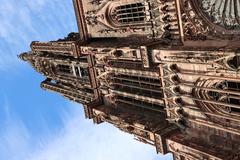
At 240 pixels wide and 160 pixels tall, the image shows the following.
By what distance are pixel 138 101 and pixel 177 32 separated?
911 cm

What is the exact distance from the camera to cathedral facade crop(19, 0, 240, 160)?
30.4m

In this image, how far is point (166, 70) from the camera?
114 ft

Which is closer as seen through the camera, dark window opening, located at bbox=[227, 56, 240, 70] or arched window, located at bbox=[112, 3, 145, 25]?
dark window opening, located at bbox=[227, 56, 240, 70]

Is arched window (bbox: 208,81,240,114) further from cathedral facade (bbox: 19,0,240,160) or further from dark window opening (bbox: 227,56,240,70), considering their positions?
dark window opening (bbox: 227,56,240,70)

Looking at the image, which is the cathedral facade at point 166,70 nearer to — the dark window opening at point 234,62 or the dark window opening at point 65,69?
the dark window opening at point 234,62

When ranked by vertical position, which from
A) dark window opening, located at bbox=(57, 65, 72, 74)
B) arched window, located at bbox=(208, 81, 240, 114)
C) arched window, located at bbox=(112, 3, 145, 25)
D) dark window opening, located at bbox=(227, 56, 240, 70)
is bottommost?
dark window opening, located at bbox=(57, 65, 72, 74)

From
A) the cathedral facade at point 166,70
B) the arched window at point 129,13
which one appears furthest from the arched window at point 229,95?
the arched window at point 129,13

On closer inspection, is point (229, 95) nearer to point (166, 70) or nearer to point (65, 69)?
point (166, 70)

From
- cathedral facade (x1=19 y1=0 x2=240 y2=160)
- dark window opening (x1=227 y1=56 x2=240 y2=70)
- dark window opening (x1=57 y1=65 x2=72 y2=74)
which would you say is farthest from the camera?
dark window opening (x1=57 y1=65 x2=72 y2=74)

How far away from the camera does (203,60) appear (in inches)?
1185

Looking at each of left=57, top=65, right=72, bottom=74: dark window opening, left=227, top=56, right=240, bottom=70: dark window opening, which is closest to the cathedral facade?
left=227, top=56, right=240, bottom=70: dark window opening

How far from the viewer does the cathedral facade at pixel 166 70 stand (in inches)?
1197

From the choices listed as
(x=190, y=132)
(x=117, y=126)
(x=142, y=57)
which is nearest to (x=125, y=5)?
(x=142, y=57)

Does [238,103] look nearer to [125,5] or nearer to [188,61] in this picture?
[188,61]
